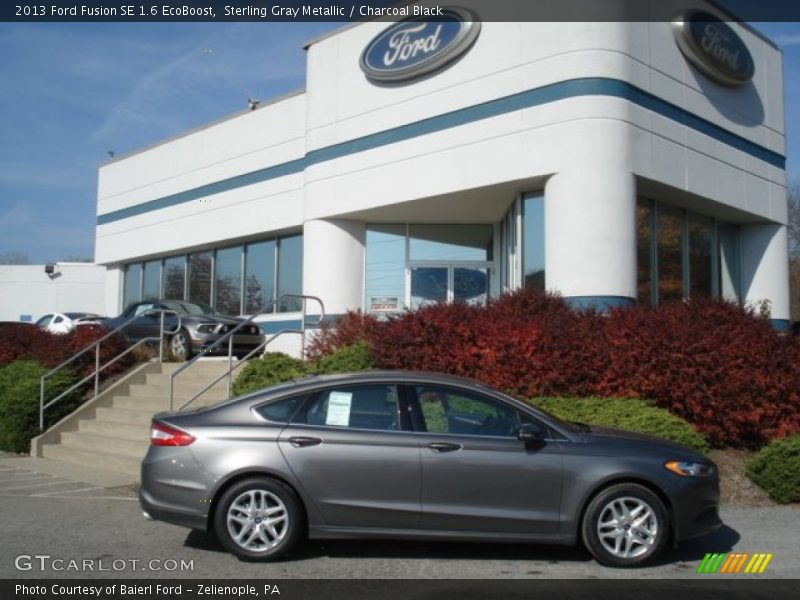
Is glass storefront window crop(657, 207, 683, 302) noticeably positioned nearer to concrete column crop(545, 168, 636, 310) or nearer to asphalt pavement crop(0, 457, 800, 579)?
concrete column crop(545, 168, 636, 310)

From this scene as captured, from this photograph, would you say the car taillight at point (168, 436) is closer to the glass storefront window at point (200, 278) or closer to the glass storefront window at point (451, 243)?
the glass storefront window at point (451, 243)

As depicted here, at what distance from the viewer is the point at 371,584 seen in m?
5.95

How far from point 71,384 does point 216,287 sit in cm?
878

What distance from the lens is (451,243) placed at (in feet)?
60.1

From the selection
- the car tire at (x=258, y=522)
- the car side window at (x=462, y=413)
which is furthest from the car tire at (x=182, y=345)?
the car side window at (x=462, y=413)

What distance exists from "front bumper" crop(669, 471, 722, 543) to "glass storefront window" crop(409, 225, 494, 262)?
11.9 metres

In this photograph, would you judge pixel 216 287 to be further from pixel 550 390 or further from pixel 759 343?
pixel 759 343

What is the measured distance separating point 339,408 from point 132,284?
68.0 feet

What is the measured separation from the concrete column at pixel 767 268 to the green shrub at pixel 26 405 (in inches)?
538

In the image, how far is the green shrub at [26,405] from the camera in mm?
13164

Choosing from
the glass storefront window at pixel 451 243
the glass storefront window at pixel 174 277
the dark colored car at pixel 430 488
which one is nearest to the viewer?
the dark colored car at pixel 430 488

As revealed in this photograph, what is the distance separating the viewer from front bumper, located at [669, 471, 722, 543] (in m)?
6.39

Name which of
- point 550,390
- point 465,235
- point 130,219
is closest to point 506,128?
point 465,235

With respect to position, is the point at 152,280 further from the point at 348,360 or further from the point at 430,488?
the point at 430,488
